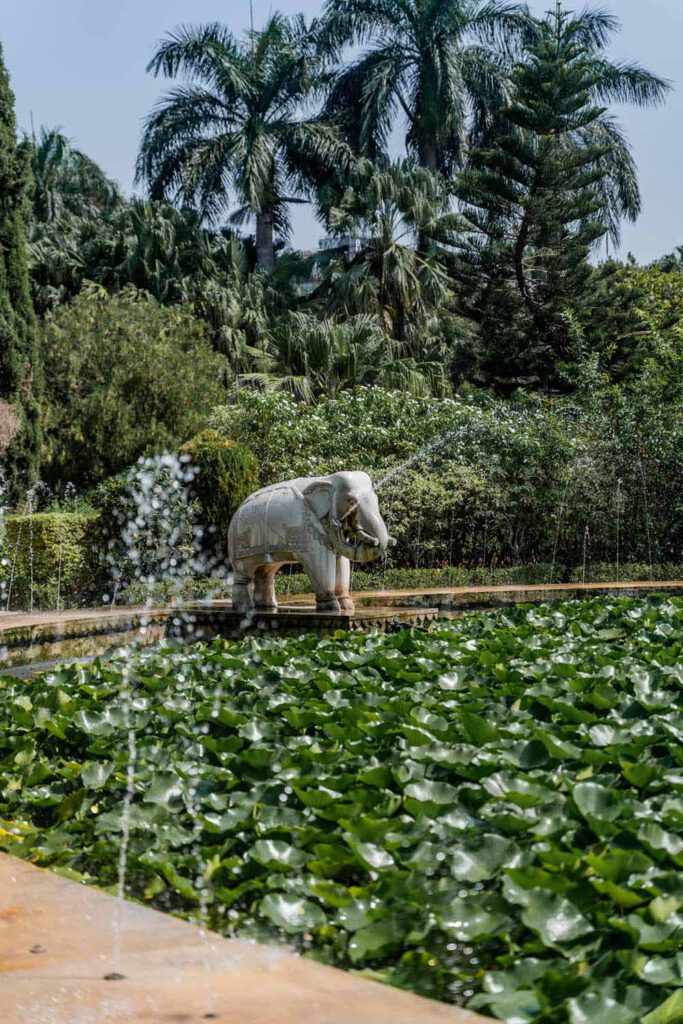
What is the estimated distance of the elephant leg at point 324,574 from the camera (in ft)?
21.4

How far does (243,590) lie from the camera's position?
6852 mm

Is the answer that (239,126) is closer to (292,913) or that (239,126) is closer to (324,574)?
(324,574)

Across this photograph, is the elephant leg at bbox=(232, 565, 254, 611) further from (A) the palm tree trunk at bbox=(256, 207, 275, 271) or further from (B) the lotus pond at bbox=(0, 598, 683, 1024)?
(A) the palm tree trunk at bbox=(256, 207, 275, 271)

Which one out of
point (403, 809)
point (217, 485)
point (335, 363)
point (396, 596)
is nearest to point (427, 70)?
point (335, 363)

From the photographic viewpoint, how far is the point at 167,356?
678 inches

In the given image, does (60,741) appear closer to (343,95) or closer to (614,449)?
(614,449)

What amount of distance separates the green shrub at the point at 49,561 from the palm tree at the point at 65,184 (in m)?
17.8

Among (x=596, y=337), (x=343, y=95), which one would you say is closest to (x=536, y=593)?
(x=596, y=337)

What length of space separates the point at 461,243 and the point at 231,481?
1151 cm

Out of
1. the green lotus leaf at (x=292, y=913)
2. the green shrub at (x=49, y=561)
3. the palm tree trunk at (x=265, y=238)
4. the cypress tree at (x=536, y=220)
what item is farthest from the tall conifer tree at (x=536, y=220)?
the green lotus leaf at (x=292, y=913)

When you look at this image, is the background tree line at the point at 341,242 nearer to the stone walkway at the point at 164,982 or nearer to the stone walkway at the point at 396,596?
the stone walkway at the point at 396,596

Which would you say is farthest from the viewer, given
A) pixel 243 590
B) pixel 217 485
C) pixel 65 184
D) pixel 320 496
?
pixel 65 184

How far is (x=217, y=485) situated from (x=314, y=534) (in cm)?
569

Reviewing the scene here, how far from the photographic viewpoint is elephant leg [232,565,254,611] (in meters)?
6.82
